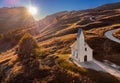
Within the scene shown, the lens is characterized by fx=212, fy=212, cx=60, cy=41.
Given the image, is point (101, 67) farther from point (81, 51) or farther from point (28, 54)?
point (28, 54)

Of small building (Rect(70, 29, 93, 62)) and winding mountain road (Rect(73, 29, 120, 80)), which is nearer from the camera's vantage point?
winding mountain road (Rect(73, 29, 120, 80))

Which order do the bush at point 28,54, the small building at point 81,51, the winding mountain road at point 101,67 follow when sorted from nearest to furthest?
the winding mountain road at point 101,67 < the small building at point 81,51 < the bush at point 28,54

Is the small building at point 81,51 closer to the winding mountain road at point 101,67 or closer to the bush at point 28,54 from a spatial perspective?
the winding mountain road at point 101,67

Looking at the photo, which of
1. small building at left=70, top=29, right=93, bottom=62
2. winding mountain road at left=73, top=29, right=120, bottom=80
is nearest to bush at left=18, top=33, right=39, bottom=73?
small building at left=70, top=29, right=93, bottom=62

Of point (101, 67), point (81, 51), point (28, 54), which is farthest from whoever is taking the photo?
point (28, 54)

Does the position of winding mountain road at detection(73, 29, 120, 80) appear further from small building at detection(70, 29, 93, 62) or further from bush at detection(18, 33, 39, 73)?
bush at detection(18, 33, 39, 73)

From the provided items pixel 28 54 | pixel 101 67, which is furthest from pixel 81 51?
pixel 28 54

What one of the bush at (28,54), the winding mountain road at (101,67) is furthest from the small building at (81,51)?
the bush at (28,54)

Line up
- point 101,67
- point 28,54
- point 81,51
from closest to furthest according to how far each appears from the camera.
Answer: point 101,67
point 81,51
point 28,54

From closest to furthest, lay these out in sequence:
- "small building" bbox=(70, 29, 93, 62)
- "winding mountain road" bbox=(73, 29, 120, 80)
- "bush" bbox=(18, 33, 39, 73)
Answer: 1. "winding mountain road" bbox=(73, 29, 120, 80)
2. "small building" bbox=(70, 29, 93, 62)
3. "bush" bbox=(18, 33, 39, 73)

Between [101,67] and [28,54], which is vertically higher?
[28,54]

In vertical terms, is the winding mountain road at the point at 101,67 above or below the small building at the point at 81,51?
below

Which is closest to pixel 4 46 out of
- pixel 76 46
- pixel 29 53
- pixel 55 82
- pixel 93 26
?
pixel 93 26

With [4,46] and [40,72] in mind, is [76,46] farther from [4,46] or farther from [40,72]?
[4,46]
